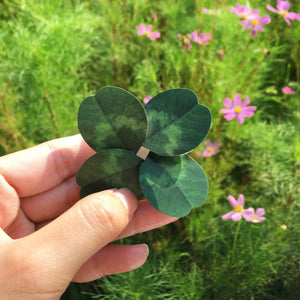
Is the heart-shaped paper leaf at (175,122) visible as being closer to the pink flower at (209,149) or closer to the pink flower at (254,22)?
the pink flower at (209,149)

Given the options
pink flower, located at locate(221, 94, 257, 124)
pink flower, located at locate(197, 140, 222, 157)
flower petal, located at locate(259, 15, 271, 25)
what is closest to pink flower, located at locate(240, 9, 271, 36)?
flower petal, located at locate(259, 15, 271, 25)

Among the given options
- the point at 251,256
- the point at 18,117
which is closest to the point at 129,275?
the point at 251,256

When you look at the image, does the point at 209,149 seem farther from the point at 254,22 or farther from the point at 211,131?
the point at 254,22

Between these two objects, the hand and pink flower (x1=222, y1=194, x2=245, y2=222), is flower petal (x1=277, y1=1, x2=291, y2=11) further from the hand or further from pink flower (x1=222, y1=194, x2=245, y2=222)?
the hand

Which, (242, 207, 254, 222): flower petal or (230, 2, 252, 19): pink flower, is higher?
(230, 2, 252, 19): pink flower

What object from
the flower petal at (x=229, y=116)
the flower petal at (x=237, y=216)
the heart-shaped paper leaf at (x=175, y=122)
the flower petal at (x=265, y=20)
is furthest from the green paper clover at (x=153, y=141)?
the flower petal at (x=265, y=20)

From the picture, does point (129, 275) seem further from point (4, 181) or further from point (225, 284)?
point (4, 181)
